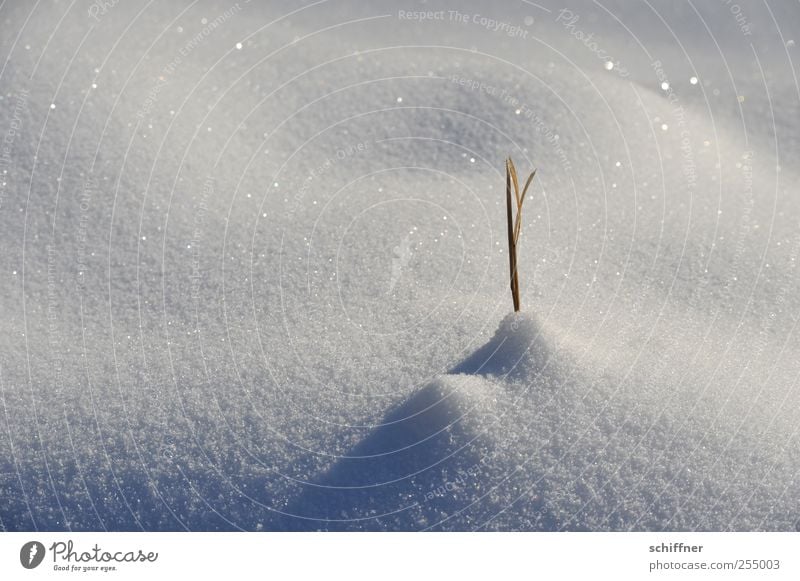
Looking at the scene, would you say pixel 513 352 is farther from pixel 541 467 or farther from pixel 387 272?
pixel 387 272

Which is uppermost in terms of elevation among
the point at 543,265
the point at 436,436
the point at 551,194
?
the point at 551,194

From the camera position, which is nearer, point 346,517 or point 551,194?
point 346,517

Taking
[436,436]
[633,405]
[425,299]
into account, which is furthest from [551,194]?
[436,436]

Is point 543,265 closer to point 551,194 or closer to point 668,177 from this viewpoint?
point 551,194
